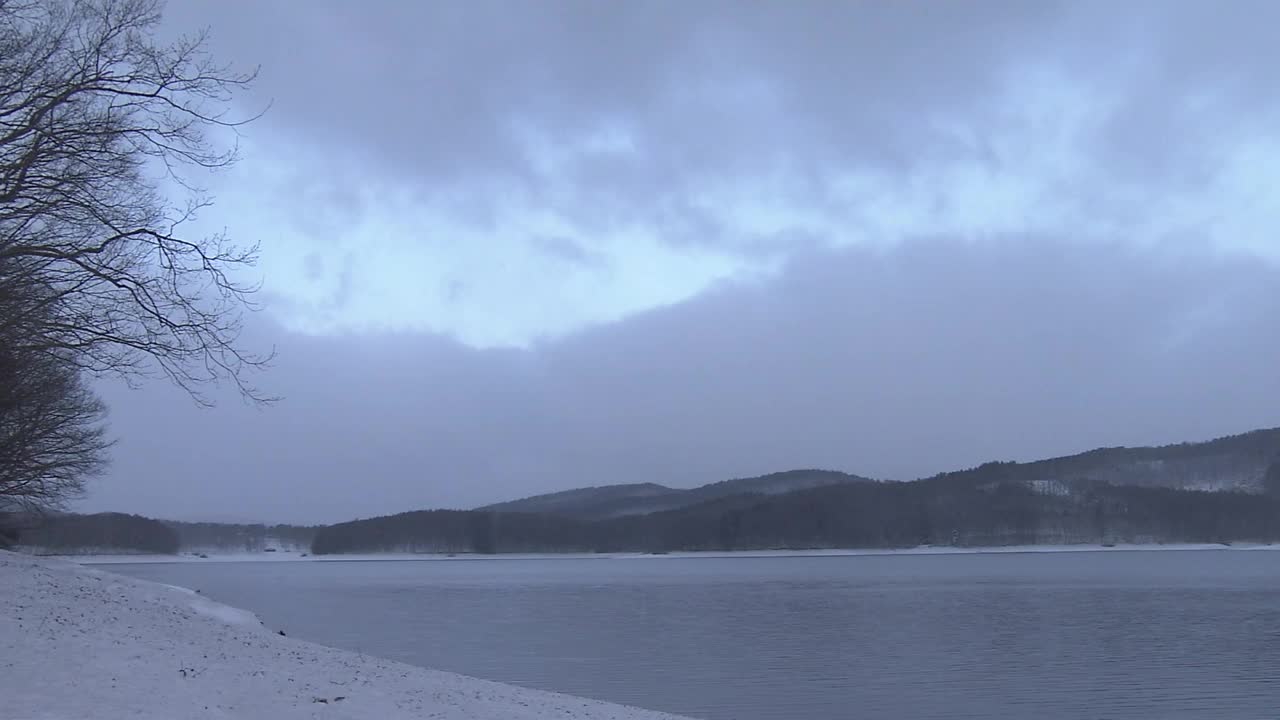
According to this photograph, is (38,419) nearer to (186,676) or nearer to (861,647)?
(186,676)

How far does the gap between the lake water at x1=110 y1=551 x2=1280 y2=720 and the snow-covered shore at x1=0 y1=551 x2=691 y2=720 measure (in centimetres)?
744

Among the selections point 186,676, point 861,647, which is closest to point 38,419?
point 186,676

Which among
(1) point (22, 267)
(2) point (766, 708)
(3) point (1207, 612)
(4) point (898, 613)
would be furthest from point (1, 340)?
(3) point (1207, 612)

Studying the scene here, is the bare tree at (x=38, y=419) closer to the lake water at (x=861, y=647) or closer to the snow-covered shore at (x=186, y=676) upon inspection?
the snow-covered shore at (x=186, y=676)

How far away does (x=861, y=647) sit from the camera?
37.6 m

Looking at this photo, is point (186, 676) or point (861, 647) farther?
point (861, 647)

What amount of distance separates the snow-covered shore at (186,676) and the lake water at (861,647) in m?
7.44

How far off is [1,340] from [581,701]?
1202 cm

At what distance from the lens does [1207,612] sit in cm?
5050

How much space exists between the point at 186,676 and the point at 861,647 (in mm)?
26758

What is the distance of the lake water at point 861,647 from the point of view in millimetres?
25797

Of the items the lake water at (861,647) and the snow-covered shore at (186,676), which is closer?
the snow-covered shore at (186,676)

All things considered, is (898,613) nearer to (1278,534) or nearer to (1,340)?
(1,340)

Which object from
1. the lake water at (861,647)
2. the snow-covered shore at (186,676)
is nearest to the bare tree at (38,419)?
the snow-covered shore at (186,676)
